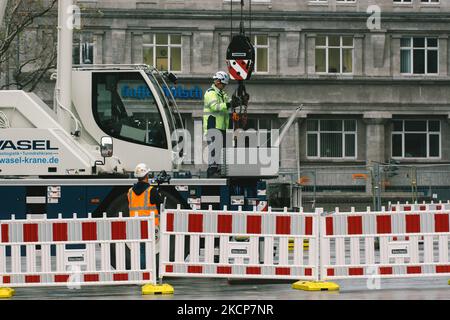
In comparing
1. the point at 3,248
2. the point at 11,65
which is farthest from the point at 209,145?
the point at 11,65

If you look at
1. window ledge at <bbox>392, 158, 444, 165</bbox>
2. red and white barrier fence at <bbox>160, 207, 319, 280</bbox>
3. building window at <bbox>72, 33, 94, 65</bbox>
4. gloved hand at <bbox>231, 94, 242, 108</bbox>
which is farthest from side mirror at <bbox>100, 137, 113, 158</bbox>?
window ledge at <bbox>392, 158, 444, 165</bbox>

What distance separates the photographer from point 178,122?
71.8 ft

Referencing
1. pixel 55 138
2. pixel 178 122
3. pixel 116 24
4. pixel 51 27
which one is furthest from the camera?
pixel 116 24

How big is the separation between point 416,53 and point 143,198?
43.4 m

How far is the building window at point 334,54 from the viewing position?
193 feet

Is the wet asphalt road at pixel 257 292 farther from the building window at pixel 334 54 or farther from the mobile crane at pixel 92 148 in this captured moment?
the building window at pixel 334 54

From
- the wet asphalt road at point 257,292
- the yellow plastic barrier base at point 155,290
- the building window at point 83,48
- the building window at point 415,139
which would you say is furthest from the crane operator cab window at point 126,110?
the building window at point 415,139

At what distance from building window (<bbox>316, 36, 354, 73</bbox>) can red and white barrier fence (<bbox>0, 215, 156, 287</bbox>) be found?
1691 inches

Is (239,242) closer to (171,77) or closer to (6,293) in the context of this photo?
(6,293)

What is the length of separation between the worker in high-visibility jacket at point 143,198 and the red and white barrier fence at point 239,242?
831mm

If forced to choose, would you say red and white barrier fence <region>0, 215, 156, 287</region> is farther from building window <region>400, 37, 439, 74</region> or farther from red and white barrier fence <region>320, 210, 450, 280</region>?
building window <region>400, 37, 439, 74</region>

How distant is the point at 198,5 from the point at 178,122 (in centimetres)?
3649
